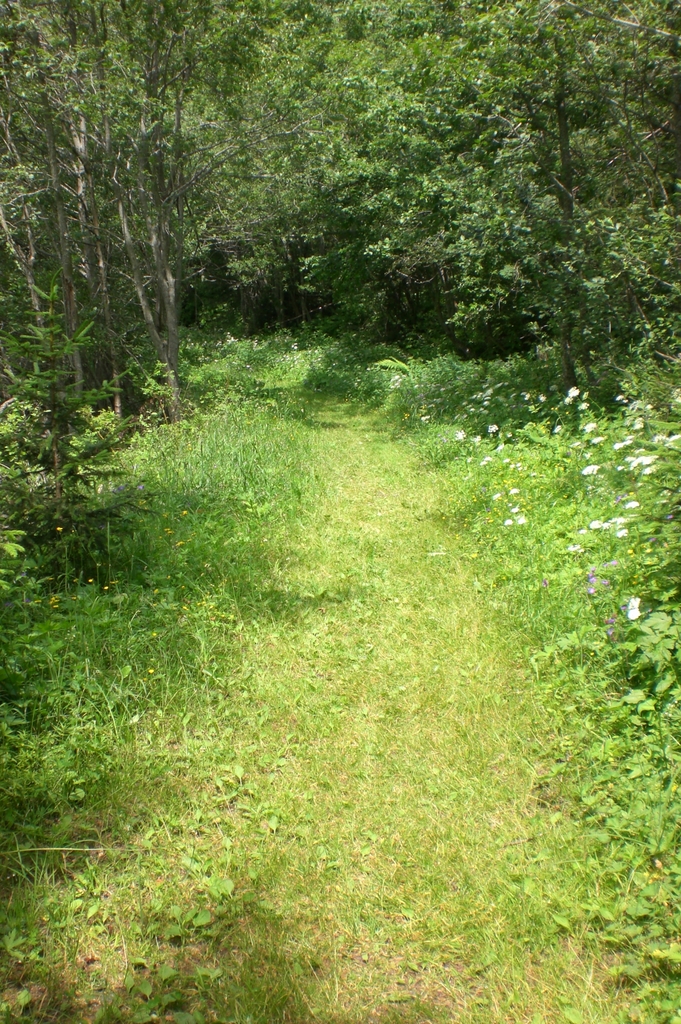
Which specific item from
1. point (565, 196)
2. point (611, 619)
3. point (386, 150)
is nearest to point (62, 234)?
point (565, 196)

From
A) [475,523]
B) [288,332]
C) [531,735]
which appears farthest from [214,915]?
[288,332]

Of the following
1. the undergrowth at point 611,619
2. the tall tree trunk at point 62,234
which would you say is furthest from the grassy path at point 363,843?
the tall tree trunk at point 62,234

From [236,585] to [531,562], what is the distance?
84.4 inches

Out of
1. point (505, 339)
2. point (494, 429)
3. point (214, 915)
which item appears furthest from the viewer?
point (505, 339)

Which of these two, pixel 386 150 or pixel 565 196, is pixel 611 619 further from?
pixel 386 150

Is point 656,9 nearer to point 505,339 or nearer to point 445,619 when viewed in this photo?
point 445,619

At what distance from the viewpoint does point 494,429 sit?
7.58 meters

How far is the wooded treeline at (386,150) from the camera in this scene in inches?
276

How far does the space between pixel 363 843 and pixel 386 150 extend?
13663mm

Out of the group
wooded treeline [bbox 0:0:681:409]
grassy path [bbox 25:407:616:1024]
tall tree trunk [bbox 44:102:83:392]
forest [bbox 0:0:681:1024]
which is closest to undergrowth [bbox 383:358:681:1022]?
forest [bbox 0:0:681:1024]

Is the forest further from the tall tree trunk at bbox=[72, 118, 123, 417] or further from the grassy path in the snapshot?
the tall tree trunk at bbox=[72, 118, 123, 417]

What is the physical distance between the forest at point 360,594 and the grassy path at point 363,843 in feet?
0.05

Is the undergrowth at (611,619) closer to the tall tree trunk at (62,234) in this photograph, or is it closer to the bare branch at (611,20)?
the bare branch at (611,20)

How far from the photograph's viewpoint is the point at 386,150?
44.5 feet
